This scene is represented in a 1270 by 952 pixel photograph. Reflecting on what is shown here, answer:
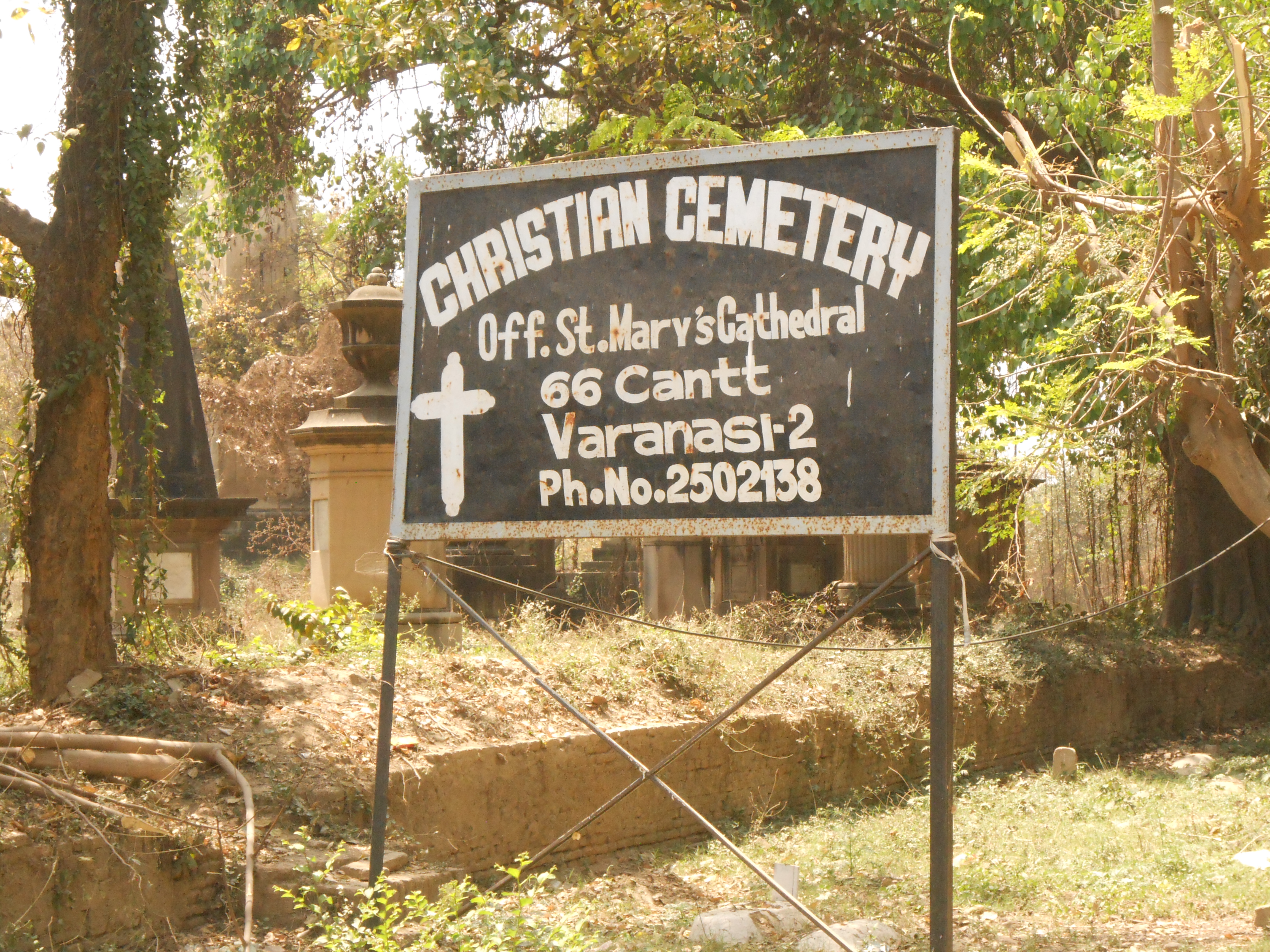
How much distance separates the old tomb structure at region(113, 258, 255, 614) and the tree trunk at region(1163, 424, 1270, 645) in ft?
38.3

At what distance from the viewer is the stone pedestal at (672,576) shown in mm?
15141

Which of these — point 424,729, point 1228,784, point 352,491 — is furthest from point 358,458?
point 1228,784

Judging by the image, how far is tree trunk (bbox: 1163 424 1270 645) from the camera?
607 inches

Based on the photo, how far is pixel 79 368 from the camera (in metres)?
6.33

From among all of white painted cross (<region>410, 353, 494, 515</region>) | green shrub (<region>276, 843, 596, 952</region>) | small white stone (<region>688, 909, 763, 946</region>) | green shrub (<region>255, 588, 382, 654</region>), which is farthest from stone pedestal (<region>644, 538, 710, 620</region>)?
white painted cross (<region>410, 353, 494, 515</region>)

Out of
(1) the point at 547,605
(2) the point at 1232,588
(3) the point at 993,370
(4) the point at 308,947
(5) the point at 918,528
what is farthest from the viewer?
(2) the point at 1232,588

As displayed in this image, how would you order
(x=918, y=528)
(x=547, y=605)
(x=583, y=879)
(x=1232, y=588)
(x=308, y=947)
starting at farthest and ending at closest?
(x=1232, y=588) < (x=547, y=605) < (x=583, y=879) < (x=308, y=947) < (x=918, y=528)

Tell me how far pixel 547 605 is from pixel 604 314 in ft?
22.4

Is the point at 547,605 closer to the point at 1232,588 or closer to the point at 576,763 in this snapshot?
the point at 576,763

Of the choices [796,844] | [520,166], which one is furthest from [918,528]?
[796,844]

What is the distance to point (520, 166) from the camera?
476 cm

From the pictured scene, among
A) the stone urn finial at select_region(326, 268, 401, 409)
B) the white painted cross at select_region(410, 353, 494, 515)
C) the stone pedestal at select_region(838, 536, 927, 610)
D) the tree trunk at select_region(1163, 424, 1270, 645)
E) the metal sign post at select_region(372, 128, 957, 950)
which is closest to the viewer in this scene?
the metal sign post at select_region(372, 128, 957, 950)

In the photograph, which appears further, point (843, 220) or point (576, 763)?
point (576, 763)

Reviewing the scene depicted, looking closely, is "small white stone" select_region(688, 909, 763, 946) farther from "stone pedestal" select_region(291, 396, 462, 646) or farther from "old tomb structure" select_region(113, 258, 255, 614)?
"old tomb structure" select_region(113, 258, 255, 614)
